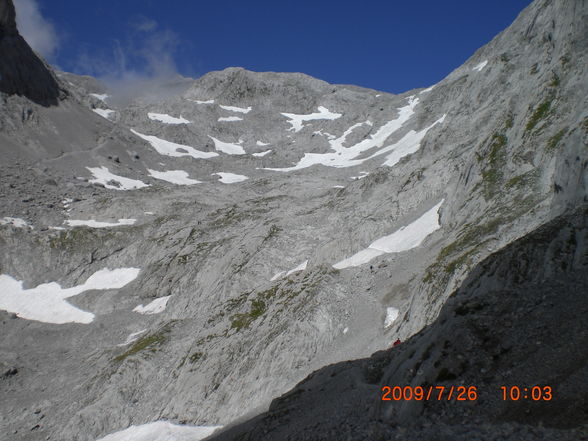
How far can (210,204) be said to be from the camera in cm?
9650

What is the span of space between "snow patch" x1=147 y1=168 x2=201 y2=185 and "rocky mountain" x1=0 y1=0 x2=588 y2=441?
18.3 metres

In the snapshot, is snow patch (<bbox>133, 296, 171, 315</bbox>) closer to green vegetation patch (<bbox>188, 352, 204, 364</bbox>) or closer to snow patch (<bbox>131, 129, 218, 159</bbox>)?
green vegetation patch (<bbox>188, 352, 204, 364</bbox>)

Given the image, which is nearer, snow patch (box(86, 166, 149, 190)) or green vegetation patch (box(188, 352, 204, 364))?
green vegetation patch (box(188, 352, 204, 364))

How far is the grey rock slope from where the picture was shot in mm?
10531

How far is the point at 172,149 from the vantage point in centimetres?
15225

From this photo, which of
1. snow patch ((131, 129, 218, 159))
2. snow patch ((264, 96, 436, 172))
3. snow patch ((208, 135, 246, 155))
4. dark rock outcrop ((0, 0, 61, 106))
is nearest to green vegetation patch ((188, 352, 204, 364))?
snow patch ((264, 96, 436, 172))

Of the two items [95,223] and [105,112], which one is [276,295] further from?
[105,112]

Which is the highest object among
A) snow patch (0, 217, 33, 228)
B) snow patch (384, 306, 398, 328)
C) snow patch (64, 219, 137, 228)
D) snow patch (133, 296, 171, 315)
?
snow patch (0, 217, 33, 228)

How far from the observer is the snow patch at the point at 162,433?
3045 centimetres

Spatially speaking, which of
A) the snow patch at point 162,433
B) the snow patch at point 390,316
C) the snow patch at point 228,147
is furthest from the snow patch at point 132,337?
the snow patch at point 228,147

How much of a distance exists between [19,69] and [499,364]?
158m

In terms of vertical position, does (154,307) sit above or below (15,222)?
below

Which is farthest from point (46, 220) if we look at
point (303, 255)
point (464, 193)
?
point (464, 193)
